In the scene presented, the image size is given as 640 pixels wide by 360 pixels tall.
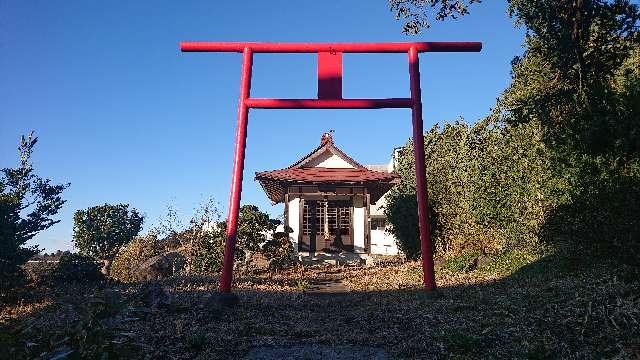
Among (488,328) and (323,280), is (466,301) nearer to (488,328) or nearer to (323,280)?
(488,328)

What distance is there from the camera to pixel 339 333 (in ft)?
16.5

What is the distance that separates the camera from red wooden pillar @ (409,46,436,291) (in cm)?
712

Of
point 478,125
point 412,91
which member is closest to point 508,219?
Result: point 478,125

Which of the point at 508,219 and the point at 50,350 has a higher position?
the point at 508,219

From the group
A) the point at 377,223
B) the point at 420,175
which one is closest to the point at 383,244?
the point at 377,223

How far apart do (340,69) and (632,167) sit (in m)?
4.84

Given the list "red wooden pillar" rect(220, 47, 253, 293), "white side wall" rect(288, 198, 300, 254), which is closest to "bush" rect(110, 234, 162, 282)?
"white side wall" rect(288, 198, 300, 254)

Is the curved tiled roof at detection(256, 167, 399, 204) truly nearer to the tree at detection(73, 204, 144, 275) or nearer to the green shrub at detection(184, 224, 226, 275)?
the green shrub at detection(184, 224, 226, 275)

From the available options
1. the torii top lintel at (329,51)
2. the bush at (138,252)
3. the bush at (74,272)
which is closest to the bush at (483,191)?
the torii top lintel at (329,51)

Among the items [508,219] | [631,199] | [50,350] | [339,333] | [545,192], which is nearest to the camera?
[50,350]

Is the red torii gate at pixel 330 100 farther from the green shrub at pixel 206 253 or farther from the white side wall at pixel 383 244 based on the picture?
the white side wall at pixel 383 244

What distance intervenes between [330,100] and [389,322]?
378 cm

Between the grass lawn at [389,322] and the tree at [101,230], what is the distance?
67.1 feet

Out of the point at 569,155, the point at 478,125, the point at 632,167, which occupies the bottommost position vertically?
the point at 632,167
